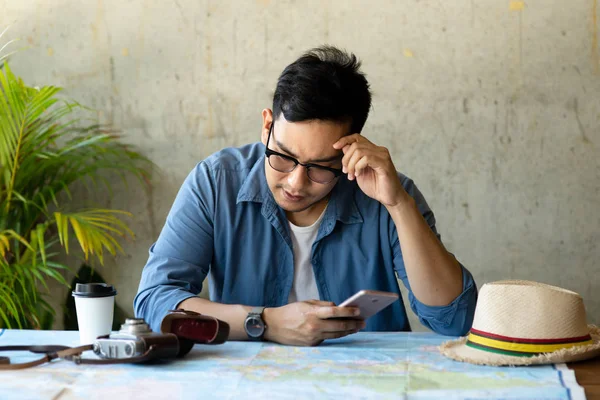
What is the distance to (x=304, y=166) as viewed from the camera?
1826mm

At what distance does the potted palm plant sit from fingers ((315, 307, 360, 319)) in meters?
1.63

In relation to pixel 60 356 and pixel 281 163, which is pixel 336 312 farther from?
pixel 60 356

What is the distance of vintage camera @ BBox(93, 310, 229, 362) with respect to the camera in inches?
53.6

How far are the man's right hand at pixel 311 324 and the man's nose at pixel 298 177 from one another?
358 mm

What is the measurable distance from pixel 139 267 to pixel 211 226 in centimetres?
143

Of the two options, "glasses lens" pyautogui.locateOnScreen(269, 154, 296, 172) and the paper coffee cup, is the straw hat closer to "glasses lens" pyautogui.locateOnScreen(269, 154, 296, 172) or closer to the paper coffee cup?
"glasses lens" pyautogui.locateOnScreen(269, 154, 296, 172)

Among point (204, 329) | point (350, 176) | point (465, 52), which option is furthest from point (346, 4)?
point (204, 329)

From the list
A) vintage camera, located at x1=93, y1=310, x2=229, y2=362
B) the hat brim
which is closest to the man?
vintage camera, located at x1=93, y1=310, x2=229, y2=362

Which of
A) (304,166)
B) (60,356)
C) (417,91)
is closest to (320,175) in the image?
(304,166)

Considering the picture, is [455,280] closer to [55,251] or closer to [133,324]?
[133,324]

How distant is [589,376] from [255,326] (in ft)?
2.38

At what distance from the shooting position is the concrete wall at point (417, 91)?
3.01 metres

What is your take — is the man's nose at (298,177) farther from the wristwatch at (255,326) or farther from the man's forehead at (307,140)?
the wristwatch at (255,326)

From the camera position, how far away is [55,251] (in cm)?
335
